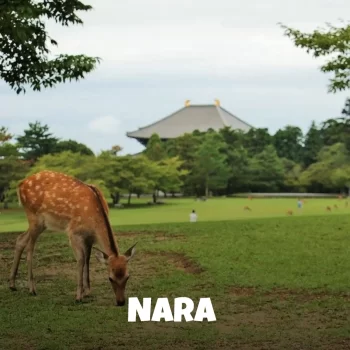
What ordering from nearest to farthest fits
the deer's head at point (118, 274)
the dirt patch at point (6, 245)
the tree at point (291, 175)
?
1. the deer's head at point (118, 274)
2. the dirt patch at point (6, 245)
3. the tree at point (291, 175)

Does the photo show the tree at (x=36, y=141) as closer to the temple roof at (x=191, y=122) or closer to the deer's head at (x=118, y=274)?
the temple roof at (x=191, y=122)

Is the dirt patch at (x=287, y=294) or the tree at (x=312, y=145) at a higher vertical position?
the tree at (x=312, y=145)

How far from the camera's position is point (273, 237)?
39.8 feet

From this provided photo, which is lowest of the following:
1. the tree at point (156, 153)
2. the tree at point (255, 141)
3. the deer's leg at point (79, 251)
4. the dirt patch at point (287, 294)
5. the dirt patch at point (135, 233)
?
the dirt patch at point (287, 294)

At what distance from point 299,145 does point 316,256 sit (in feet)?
153

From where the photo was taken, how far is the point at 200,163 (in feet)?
147

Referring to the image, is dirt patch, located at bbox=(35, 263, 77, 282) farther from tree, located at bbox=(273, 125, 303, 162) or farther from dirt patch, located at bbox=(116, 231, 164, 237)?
tree, located at bbox=(273, 125, 303, 162)

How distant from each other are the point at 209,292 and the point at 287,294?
85 cm

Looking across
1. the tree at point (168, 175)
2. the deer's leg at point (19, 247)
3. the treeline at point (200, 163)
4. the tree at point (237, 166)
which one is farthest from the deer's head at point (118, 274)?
the tree at point (237, 166)

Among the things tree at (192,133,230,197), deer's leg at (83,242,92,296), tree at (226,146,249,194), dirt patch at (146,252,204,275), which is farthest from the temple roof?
deer's leg at (83,242,92,296)

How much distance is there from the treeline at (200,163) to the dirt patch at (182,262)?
2496cm

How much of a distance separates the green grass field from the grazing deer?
487 millimetres

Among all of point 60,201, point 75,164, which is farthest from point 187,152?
point 60,201

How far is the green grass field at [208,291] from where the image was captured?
5977mm
